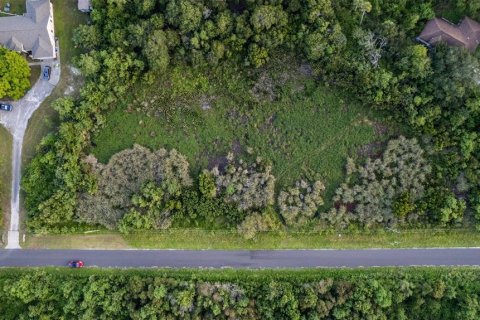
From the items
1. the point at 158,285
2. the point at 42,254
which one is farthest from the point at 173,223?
the point at 42,254

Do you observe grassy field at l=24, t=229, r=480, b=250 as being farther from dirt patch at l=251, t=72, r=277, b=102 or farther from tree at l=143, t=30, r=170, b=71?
tree at l=143, t=30, r=170, b=71

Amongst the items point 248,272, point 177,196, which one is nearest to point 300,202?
point 248,272

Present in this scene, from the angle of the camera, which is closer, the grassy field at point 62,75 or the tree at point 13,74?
the tree at point 13,74

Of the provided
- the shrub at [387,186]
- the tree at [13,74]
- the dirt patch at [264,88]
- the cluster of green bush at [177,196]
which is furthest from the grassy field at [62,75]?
the shrub at [387,186]

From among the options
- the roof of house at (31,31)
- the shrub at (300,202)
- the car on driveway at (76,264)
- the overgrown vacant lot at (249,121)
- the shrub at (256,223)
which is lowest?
the car on driveway at (76,264)

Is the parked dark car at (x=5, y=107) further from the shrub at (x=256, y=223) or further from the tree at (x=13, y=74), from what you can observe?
the shrub at (x=256, y=223)

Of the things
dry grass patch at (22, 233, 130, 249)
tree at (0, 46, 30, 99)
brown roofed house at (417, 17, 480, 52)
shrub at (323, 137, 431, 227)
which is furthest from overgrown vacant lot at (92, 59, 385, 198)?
brown roofed house at (417, 17, 480, 52)

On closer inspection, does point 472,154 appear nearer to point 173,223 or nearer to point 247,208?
point 247,208
